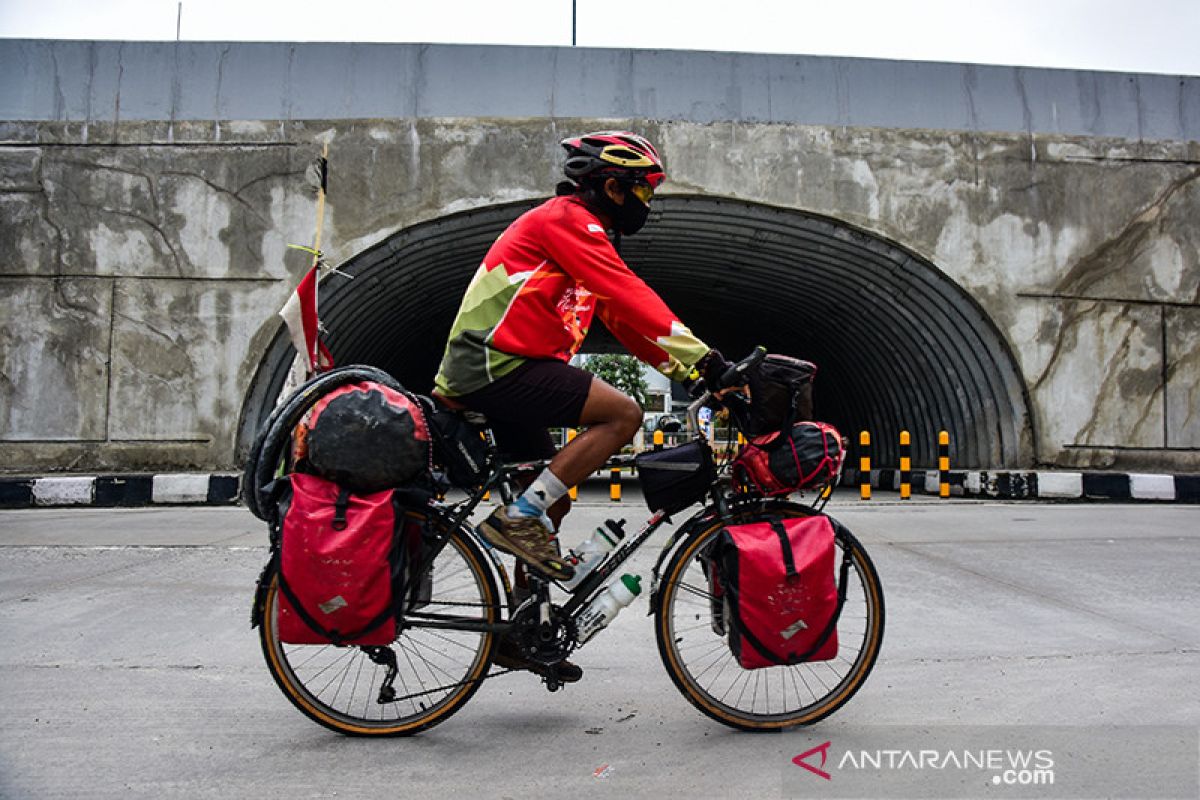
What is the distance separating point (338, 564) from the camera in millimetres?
2586

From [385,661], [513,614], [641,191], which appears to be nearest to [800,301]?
[641,191]

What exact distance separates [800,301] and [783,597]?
1259cm

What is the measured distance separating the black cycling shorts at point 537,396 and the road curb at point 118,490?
8.48 m

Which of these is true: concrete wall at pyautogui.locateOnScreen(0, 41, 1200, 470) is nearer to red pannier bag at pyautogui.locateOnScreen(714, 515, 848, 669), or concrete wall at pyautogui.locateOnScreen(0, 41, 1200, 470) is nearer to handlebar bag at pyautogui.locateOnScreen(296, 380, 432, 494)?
handlebar bag at pyautogui.locateOnScreen(296, 380, 432, 494)

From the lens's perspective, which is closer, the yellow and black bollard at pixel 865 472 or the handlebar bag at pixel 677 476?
the handlebar bag at pixel 677 476

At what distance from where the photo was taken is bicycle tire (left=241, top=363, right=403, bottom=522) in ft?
8.87

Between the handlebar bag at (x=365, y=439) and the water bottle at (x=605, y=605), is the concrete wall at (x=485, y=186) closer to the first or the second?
the handlebar bag at (x=365, y=439)

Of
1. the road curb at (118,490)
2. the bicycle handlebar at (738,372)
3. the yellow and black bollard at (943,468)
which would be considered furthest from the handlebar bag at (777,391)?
the yellow and black bollard at (943,468)

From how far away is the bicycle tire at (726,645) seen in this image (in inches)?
111

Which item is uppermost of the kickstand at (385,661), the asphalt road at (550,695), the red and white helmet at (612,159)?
the red and white helmet at (612,159)

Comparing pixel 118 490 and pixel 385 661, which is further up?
pixel 118 490

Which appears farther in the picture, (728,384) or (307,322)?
(307,322)

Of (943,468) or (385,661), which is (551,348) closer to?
(385,661)

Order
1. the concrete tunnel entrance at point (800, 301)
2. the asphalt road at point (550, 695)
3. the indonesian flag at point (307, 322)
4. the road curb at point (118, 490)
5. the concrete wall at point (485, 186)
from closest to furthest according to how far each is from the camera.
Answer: the asphalt road at point (550, 695)
the indonesian flag at point (307, 322)
the road curb at point (118, 490)
the concrete wall at point (485, 186)
the concrete tunnel entrance at point (800, 301)
